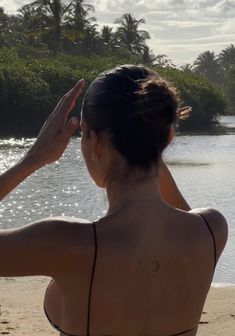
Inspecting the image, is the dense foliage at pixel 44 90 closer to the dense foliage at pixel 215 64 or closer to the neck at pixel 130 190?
the neck at pixel 130 190

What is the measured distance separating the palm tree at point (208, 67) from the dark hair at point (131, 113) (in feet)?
376

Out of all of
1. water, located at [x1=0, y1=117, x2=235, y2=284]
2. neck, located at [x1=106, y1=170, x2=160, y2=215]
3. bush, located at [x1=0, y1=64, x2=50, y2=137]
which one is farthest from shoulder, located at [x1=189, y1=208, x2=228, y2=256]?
bush, located at [x1=0, y1=64, x2=50, y2=137]

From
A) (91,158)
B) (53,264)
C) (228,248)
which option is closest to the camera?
(53,264)

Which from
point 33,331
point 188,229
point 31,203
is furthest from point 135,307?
point 31,203

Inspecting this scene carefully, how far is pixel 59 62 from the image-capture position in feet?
152

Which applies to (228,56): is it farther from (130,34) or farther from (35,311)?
(35,311)

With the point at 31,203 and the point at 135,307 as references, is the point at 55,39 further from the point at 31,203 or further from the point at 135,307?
the point at 135,307

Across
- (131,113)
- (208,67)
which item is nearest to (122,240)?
(131,113)

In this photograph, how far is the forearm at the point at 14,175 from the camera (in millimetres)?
1686

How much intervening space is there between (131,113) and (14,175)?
291 mm

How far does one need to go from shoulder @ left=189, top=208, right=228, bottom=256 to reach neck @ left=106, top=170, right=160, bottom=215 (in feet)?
0.53

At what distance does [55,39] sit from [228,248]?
48.5 metres

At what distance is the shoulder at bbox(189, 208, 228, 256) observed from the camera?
1.73 meters

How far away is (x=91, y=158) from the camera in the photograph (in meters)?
1.63
